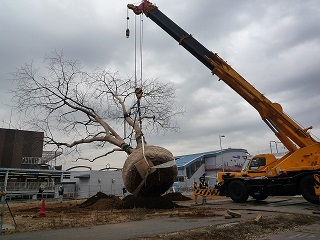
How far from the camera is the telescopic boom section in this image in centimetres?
1541

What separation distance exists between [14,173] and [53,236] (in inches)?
1298

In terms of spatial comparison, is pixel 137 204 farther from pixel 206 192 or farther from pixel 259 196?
pixel 259 196

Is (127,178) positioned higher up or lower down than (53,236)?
higher up

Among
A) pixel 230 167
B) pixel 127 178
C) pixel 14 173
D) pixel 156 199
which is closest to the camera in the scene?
pixel 127 178

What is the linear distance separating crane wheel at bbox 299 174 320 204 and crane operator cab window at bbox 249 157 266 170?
256cm

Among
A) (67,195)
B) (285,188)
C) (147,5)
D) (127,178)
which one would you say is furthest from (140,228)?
(67,195)

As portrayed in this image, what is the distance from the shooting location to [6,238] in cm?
688

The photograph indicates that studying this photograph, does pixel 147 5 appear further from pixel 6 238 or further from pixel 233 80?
pixel 6 238

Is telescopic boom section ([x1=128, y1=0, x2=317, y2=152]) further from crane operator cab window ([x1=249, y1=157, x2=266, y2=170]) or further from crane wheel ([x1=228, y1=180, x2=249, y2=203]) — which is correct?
crane wheel ([x1=228, y1=180, x2=249, y2=203])

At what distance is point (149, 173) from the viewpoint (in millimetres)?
11359

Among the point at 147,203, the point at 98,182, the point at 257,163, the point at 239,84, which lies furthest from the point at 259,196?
the point at 98,182

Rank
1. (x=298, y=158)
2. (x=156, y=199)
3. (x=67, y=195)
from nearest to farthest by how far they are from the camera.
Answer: (x=156, y=199) < (x=298, y=158) < (x=67, y=195)

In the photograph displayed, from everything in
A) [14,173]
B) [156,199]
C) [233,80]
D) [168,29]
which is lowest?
[156,199]

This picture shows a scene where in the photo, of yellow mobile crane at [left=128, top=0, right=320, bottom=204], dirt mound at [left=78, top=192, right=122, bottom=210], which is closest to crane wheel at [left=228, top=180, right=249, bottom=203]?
yellow mobile crane at [left=128, top=0, right=320, bottom=204]
